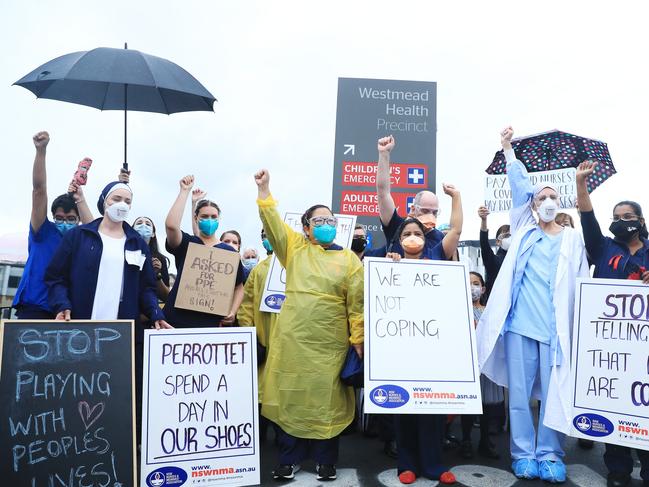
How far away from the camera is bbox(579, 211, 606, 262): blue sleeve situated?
161 inches

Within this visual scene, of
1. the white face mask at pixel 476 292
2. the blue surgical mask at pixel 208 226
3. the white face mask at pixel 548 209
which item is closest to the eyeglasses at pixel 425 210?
the white face mask at pixel 548 209

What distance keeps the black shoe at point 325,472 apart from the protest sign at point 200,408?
517 mm

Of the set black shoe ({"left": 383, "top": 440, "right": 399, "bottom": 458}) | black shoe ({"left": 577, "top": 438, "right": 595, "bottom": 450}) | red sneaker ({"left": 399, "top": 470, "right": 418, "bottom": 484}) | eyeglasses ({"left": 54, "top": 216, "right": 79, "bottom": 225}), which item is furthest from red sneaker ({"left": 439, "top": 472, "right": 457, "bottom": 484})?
eyeglasses ({"left": 54, "top": 216, "right": 79, "bottom": 225})

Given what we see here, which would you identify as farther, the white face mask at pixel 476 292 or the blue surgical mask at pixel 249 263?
the blue surgical mask at pixel 249 263

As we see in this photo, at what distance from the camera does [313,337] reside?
12.7ft

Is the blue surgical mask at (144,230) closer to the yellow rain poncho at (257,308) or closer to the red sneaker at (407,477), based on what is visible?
the yellow rain poncho at (257,308)

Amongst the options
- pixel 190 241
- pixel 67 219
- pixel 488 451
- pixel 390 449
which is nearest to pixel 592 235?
pixel 488 451

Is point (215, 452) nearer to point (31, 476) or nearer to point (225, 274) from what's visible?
point (31, 476)

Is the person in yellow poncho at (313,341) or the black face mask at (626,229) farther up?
the black face mask at (626,229)

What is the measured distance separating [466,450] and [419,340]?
1400 millimetres

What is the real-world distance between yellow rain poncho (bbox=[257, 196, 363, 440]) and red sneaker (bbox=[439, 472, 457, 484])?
A: 702mm

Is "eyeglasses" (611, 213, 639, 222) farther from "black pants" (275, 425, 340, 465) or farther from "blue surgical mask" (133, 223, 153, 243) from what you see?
"blue surgical mask" (133, 223, 153, 243)

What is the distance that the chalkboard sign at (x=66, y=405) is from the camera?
117 inches

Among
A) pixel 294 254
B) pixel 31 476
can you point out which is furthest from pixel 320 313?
pixel 31 476
